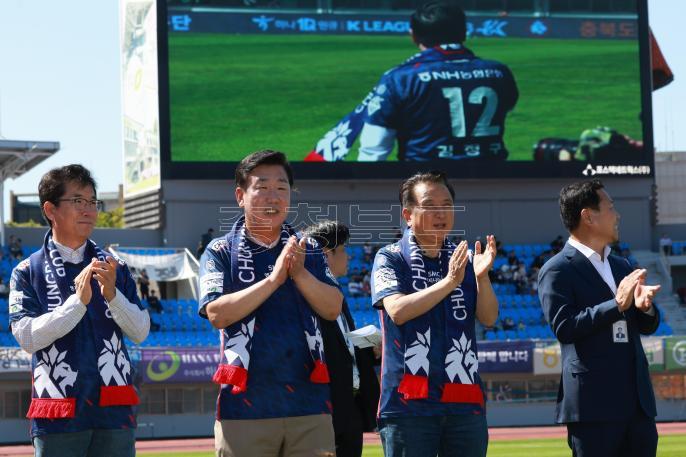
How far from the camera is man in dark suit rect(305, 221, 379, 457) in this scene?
294 inches

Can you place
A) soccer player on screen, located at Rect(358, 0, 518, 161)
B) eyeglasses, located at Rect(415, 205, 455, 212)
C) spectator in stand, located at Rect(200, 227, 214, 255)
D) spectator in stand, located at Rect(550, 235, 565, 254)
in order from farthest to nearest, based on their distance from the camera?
spectator in stand, located at Rect(550, 235, 565, 254) < spectator in stand, located at Rect(200, 227, 214, 255) < soccer player on screen, located at Rect(358, 0, 518, 161) < eyeglasses, located at Rect(415, 205, 455, 212)

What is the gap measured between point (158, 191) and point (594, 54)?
550 inches

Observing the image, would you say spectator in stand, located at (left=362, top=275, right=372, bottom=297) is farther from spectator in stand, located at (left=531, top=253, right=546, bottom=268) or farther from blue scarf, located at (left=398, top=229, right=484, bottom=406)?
blue scarf, located at (left=398, top=229, right=484, bottom=406)

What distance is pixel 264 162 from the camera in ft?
18.9

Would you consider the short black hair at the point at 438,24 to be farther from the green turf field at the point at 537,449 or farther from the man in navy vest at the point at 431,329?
the man in navy vest at the point at 431,329

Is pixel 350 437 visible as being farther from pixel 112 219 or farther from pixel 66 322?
pixel 112 219

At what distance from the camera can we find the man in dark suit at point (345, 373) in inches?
294

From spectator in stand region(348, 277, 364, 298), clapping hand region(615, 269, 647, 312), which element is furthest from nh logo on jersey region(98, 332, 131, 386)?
spectator in stand region(348, 277, 364, 298)

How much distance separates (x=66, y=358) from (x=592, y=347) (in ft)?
9.10

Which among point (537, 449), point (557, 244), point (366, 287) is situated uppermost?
point (557, 244)

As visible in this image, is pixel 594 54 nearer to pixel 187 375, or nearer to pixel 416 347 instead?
pixel 187 375

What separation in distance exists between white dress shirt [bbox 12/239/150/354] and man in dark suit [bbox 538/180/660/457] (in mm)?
2260

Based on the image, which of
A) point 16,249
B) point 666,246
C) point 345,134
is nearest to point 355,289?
point 345,134

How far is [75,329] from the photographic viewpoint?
20.5 ft
